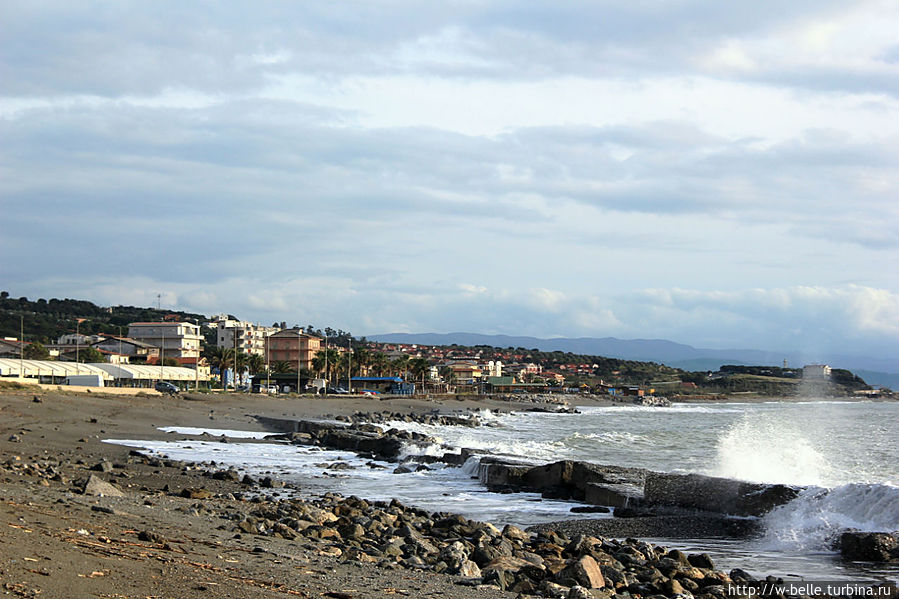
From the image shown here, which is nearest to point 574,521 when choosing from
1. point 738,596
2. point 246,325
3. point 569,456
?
point 738,596

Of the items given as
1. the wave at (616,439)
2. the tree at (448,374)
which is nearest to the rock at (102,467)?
the wave at (616,439)

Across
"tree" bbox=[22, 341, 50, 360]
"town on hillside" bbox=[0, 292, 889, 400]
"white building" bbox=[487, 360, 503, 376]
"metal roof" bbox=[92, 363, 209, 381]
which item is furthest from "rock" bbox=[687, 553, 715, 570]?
"white building" bbox=[487, 360, 503, 376]

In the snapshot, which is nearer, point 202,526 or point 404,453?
point 202,526

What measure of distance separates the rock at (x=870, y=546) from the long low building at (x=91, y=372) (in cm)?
5375

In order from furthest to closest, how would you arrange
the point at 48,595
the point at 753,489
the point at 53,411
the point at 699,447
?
the point at 699,447 → the point at 53,411 → the point at 753,489 → the point at 48,595

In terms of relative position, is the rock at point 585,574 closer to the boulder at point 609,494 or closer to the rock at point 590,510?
the rock at point 590,510

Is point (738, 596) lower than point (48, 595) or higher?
lower

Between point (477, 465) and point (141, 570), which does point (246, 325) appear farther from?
point (141, 570)

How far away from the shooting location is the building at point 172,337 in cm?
12162

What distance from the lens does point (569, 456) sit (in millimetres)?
28000

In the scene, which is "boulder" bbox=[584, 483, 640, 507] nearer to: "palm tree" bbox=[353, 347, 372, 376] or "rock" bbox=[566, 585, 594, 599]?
"rock" bbox=[566, 585, 594, 599]

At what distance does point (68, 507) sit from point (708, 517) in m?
10.1

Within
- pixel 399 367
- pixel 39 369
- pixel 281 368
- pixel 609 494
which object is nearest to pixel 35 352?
pixel 39 369

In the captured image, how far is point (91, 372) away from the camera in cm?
6106
